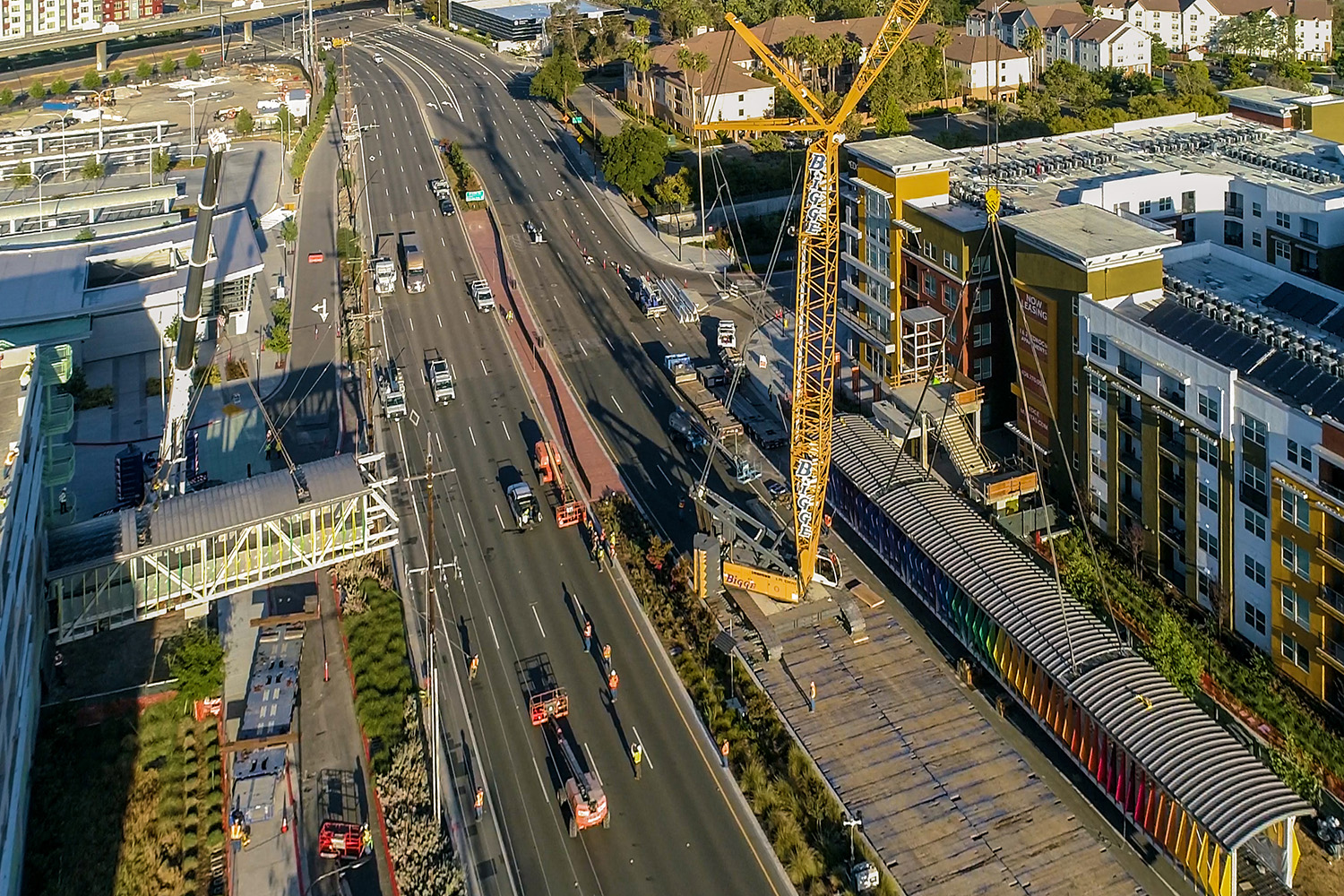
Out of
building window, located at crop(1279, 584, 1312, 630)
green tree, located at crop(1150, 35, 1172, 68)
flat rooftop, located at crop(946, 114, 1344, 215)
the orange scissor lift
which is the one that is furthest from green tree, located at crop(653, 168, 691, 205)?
green tree, located at crop(1150, 35, 1172, 68)

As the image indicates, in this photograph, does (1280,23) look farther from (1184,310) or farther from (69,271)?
(69,271)

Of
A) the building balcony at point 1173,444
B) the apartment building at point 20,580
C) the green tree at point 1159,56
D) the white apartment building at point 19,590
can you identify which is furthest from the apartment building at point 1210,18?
the white apartment building at point 19,590

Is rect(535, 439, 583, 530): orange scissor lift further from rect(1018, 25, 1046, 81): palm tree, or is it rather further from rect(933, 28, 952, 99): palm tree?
rect(1018, 25, 1046, 81): palm tree

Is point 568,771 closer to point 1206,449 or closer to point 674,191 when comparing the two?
point 1206,449

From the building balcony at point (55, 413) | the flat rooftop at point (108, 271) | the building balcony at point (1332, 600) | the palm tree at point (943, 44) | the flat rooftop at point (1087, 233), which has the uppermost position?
the palm tree at point (943, 44)

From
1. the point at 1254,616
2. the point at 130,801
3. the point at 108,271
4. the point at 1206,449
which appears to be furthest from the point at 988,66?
the point at 130,801

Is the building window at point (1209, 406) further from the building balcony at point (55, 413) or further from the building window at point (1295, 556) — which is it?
the building balcony at point (55, 413)
